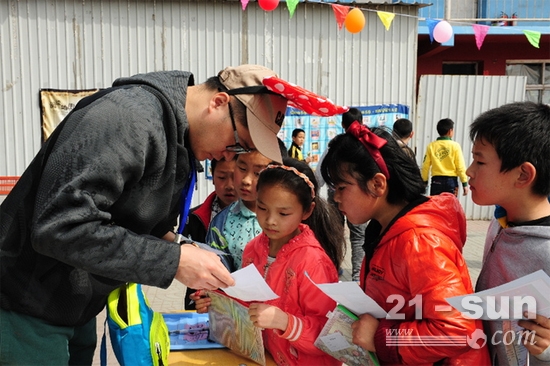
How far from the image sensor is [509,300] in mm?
1425

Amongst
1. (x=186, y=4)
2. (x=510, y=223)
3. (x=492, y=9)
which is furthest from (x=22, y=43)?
(x=492, y=9)

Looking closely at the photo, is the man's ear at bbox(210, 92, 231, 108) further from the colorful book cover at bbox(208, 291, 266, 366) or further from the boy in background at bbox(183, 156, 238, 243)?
the boy in background at bbox(183, 156, 238, 243)

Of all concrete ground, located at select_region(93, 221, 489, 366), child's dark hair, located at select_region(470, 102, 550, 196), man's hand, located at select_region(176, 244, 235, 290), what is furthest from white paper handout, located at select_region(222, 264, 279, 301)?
concrete ground, located at select_region(93, 221, 489, 366)

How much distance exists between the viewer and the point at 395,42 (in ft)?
25.7

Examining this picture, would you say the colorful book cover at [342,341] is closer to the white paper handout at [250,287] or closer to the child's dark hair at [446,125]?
the white paper handout at [250,287]

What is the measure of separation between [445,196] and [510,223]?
0.80 feet

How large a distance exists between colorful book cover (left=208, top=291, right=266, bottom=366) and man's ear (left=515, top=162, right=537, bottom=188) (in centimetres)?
98

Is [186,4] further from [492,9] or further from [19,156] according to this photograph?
[492,9]

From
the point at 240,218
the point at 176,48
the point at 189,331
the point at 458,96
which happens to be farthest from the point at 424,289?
the point at 458,96

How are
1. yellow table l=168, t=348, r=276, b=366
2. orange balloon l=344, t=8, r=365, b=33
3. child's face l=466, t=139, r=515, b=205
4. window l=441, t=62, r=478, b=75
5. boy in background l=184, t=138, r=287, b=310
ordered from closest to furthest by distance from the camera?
child's face l=466, t=139, r=515, b=205, yellow table l=168, t=348, r=276, b=366, boy in background l=184, t=138, r=287, b=310, orange balloon l=344, t=8, r=365, b=33, window l=441, t=62, r=478, b=75

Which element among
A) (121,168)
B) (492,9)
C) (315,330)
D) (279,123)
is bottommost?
(315,330)

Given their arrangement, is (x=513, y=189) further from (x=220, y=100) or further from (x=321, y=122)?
(x=321, y=122)

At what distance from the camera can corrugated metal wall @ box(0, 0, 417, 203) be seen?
6.97 m

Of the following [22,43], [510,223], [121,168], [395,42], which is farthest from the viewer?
[395,42]
